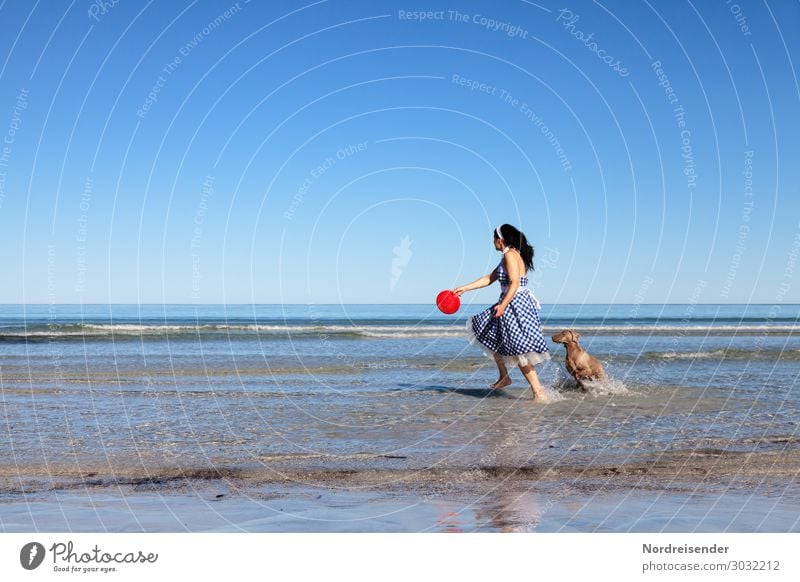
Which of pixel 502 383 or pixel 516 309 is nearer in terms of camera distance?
pixel 516 309

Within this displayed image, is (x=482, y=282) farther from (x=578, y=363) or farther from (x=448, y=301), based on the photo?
(x=578, y=363)

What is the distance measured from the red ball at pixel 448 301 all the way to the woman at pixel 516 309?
0.32 ft

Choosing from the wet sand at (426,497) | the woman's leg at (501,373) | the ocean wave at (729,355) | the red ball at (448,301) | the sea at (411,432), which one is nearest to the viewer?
the wet sand at (426,497)

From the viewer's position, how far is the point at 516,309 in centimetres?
1120

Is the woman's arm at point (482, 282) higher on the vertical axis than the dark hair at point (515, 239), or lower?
lower

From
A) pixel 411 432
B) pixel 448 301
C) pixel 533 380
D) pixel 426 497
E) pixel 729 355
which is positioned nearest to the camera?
pixel 426 497

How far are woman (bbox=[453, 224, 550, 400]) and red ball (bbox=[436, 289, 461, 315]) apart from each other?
98mm

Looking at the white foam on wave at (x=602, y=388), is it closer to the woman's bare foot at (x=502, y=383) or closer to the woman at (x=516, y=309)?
the woman at (x=516, y=309)

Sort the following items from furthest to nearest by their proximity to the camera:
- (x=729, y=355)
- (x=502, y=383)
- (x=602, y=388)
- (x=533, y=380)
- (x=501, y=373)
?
(x=729, y=355) → (x=502, y=383) → (x=602, y=388) → (x=501, y=373) → (x=533, y=380)

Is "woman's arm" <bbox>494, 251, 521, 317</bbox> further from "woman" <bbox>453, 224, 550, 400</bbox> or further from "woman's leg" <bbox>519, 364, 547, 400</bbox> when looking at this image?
"woman's leg" <bbox>519, 364, 547, 400</bbox>

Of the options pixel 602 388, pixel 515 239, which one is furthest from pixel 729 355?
pixel 515 239

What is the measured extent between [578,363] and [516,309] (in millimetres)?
1543

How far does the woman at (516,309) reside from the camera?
11086mm

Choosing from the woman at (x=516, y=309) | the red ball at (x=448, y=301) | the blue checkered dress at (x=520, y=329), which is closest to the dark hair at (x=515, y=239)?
the woman at (x=516, y=309)
